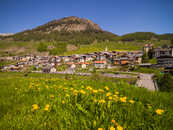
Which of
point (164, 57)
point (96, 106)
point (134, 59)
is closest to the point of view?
point (96, 106)

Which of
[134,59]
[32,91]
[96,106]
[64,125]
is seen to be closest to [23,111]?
[64,125]

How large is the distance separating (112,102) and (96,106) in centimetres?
38

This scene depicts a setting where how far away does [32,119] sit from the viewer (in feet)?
5.16

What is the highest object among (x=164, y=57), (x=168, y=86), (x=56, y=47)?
(x=56, y=47)

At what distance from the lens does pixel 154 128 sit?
1290 mm

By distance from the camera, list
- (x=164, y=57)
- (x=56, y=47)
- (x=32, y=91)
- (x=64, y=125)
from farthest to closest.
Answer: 1. (x=56, y=47)
2. (x=164, y=57)
3. (x=32, y=91)
4. (x=64, y=125)

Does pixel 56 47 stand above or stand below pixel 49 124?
above

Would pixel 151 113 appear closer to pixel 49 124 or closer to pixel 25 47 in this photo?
pixel 49 124

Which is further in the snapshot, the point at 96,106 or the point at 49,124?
the point at 96,106

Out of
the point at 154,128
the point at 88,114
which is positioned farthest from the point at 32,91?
the point at 154,128

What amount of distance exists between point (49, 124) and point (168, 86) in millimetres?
21660

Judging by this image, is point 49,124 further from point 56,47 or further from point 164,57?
point 56,47

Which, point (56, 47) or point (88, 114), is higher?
point (56, 47)

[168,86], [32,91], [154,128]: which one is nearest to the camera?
[154,128]
